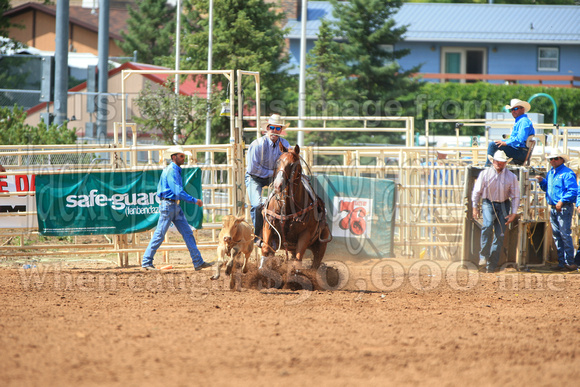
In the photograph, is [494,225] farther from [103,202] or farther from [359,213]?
[103,202]

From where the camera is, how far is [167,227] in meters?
11.0

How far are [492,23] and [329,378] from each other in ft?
133

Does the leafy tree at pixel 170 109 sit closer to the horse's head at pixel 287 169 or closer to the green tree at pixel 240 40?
the green tree at pixel 240 40

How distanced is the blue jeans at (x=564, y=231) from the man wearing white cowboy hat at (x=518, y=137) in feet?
3.68

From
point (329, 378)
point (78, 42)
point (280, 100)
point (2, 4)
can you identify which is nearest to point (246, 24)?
point (280, 100)

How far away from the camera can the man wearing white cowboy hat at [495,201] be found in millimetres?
11547

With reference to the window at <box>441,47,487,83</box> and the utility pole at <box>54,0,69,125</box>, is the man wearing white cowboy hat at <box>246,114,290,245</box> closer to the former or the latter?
the utility pole at <box>54,0,69,125</box>

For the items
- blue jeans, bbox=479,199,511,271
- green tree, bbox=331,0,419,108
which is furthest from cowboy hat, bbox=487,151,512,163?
green tree, bbox=331,0,419,108

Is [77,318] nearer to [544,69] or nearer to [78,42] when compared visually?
[544,69]

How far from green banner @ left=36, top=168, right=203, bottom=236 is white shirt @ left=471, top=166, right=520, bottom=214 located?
495 centimetres

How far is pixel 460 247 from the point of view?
1319 centimetres

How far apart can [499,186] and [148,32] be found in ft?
135

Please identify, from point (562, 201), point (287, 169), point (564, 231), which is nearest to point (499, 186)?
point (562, 201)

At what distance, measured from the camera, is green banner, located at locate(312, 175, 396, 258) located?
1297 centimetres
